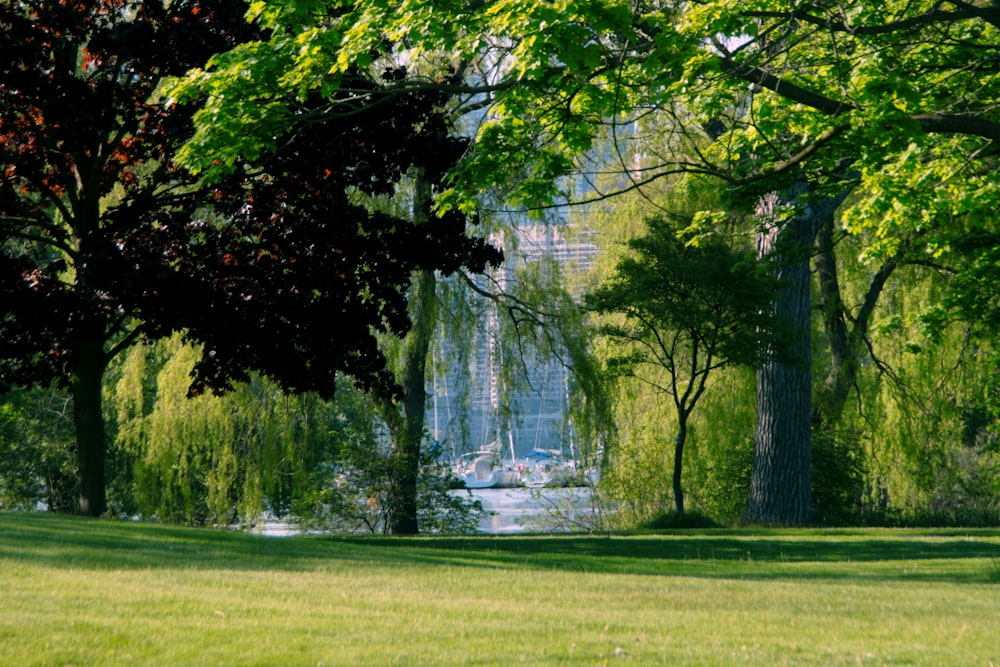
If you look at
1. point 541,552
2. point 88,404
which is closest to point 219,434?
point 88,404

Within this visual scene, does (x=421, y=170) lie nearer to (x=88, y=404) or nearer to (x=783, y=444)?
(x=88, y=404)

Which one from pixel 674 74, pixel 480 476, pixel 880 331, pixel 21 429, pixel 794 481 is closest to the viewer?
pixel 674 74

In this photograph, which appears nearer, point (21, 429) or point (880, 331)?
point (880, 331)

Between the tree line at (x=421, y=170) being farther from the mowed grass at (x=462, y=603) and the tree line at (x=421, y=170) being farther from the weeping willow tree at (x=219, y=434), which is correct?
the mowed grass at (x=462, y=603)

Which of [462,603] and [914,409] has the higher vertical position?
[914,409]

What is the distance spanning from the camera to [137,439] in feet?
71.7

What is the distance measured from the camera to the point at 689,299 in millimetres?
21281

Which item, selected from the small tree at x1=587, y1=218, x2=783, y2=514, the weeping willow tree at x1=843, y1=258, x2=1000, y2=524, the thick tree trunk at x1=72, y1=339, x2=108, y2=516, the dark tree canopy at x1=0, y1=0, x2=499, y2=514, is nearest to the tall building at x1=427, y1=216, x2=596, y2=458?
the small tree at x1=587, y1=218, x2=783, y2=514

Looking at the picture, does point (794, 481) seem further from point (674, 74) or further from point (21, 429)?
point (21, 429)

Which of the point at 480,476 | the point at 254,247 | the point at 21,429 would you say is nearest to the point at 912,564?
the point at 254,247

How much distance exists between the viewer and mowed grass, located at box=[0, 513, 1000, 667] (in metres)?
6.36

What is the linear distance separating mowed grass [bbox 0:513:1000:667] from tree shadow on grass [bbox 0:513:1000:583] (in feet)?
0.21

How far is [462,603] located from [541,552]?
6.27 meters

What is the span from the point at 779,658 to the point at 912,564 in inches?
337
